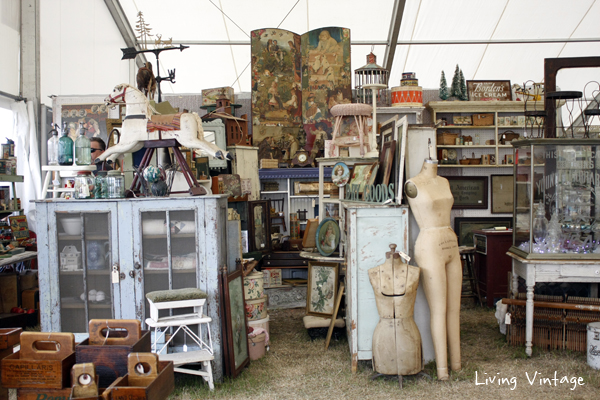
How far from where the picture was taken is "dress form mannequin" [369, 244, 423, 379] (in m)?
3.72

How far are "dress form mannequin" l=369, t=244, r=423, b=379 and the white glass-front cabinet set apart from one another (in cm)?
128

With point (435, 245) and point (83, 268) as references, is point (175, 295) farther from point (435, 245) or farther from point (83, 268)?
point (435, 245)

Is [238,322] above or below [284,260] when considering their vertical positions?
below

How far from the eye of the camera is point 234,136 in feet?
22.2

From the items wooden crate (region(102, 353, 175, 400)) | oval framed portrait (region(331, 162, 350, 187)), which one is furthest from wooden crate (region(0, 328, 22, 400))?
oval framed portrait (region(331, 162, 350, 187))

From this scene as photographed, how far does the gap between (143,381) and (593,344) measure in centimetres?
380

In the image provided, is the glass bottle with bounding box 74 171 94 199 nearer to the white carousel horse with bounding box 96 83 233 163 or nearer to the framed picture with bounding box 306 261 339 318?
the white carousel horse with bounding box 96 83 233 163

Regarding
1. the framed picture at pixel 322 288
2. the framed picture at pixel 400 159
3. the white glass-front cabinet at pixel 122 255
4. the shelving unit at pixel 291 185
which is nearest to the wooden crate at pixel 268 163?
the shelving unit at pixel 291 185

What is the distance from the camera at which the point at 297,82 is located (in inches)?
312

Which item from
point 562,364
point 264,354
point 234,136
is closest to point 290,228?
point 234,136

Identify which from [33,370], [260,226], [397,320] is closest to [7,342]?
[33,370]

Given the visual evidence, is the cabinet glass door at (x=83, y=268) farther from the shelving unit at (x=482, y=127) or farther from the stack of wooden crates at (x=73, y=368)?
the shelving unit at (x=482, y=127)

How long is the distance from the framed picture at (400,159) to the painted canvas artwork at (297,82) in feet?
11.8

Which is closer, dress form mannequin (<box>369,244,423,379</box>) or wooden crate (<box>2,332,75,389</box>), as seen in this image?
wooden crate (<box>2,332,75,389</box>)
